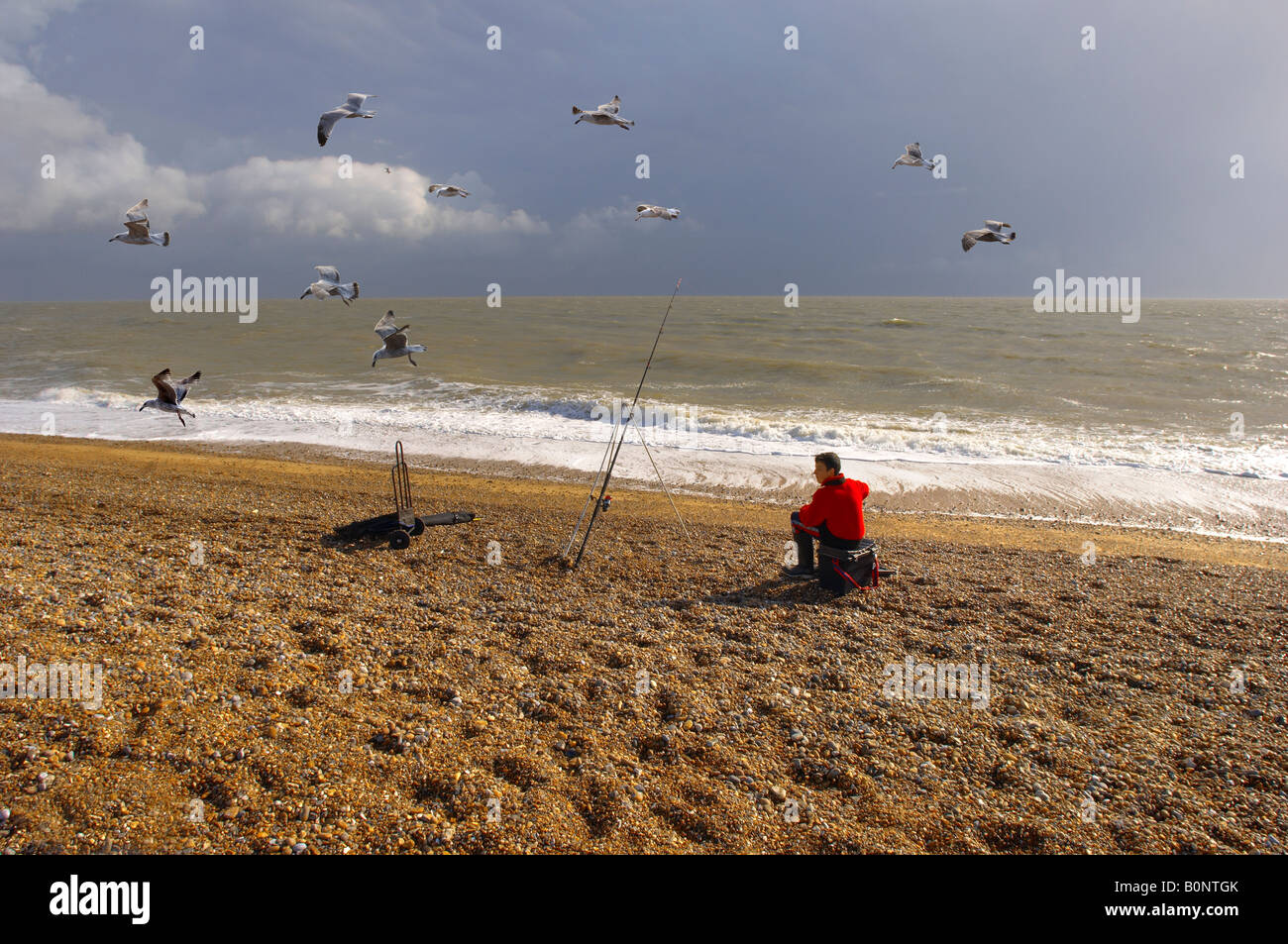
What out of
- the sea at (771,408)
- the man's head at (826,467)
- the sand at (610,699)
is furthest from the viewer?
the sea at (771,408)

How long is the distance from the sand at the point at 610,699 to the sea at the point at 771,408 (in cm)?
461

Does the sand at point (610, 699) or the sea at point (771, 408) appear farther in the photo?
the sea at point (771, 408)

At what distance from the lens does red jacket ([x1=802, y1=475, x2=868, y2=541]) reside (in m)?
6.66

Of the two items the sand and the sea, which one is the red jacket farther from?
the sea

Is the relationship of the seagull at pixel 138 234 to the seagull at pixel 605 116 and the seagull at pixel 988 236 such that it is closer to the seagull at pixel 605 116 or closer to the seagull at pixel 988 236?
the seagull at pixel 605 116

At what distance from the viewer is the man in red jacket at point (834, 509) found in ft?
21.8

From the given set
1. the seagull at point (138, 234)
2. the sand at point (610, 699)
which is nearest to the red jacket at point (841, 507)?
the sand at point (610, 699)

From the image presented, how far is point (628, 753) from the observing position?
418 centimetres

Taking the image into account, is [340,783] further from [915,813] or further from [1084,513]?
[1084,513]

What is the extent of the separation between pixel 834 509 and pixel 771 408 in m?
14.4

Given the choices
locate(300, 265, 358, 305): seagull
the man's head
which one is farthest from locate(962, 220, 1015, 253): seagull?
locate(300, 265, 358, 305): seagull
